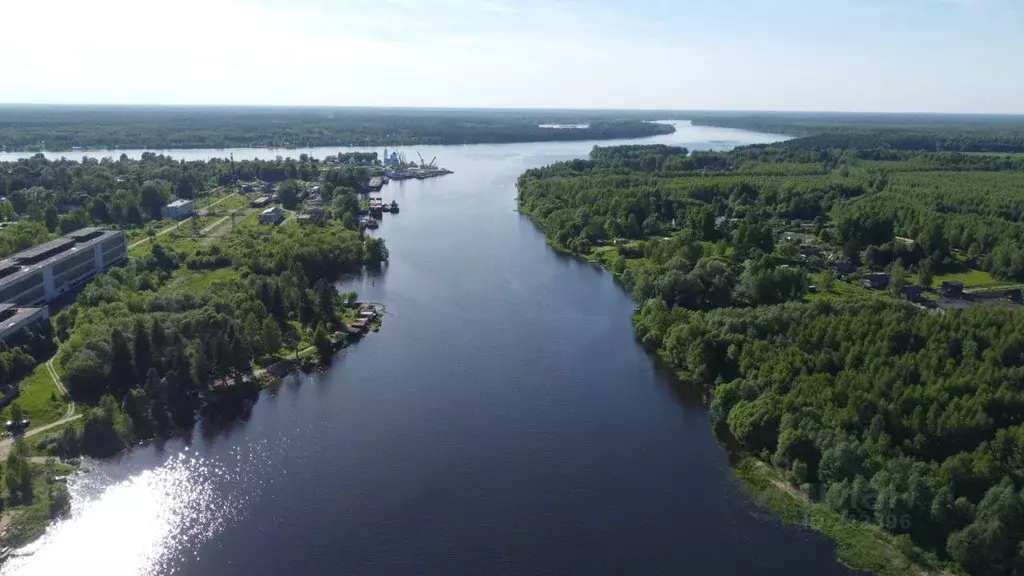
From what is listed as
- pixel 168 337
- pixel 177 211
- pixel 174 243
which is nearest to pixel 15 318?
pixel 168 337

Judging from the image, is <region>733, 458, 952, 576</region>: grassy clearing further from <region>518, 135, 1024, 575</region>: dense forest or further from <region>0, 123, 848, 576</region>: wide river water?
<region>0, 123, 848, 576</region>: wide river water

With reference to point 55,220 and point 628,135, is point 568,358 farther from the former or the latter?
point 628,135

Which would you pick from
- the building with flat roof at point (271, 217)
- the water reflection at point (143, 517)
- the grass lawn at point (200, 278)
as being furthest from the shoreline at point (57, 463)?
the building with flat roof at point (271, 217)

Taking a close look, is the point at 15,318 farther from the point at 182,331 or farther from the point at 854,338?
the point at 854,338

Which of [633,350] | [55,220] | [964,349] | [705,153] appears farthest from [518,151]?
[964,349]

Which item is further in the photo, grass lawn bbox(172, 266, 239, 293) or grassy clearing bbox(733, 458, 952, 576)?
grass lawn bbox(172, 266, 239, 293)

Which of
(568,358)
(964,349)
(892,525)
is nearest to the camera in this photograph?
(892,525)

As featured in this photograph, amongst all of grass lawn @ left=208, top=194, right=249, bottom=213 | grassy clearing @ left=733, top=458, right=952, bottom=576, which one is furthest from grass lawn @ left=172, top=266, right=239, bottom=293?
grassy clearing @ left=733, top=458, right=952, bottom=576
